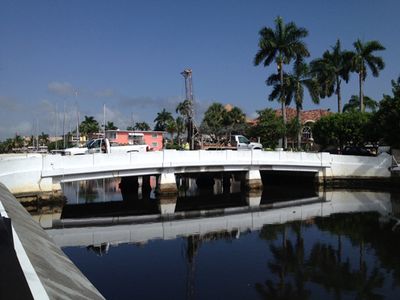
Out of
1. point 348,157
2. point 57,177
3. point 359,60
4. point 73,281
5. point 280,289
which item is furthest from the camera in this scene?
point 359,60

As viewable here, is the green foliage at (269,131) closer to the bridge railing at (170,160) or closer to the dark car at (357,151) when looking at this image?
the dark car at (357,151)

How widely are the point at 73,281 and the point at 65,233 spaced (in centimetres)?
1144

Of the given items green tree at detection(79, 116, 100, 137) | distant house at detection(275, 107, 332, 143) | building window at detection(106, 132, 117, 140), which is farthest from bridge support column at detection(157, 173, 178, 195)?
green tree at detection(79, 116, 100, 137)

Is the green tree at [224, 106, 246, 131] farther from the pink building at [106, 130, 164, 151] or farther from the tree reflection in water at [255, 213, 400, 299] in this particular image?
the tree reflection in water at [255, 213, 400, 299]

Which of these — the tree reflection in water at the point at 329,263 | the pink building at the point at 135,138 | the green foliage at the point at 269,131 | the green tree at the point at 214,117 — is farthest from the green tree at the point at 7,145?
the tree reflection in water at the point at 329,263

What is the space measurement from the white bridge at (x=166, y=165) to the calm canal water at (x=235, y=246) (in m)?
2.22

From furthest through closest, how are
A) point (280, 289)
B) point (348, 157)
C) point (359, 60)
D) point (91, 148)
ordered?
point (359, 60) → point (91, 148) → point (348, 157) → point (280, 289)

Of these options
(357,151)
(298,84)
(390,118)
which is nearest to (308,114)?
(298,84)

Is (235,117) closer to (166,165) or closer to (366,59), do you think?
(366,59)

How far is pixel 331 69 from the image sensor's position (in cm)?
5469

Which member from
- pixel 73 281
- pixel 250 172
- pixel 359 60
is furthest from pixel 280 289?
pixel 359 60

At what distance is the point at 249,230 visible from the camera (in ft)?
67.0

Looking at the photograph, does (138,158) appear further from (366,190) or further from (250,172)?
(366,190)

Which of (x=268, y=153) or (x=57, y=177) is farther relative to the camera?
(x=268, y=153)
